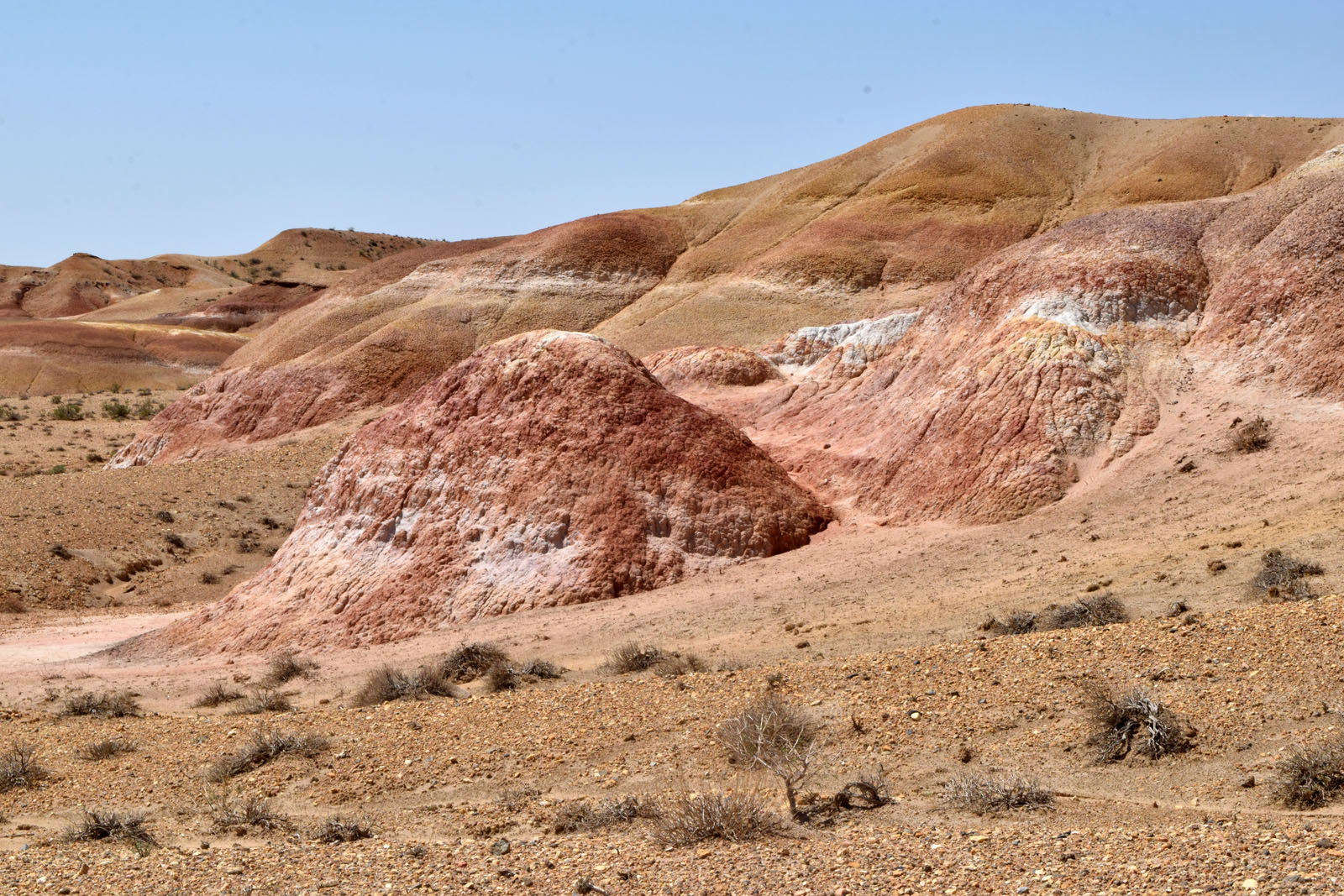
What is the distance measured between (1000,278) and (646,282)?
94.8ft

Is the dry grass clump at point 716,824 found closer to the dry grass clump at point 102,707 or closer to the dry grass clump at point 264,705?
the dry grass clump at point 264,705

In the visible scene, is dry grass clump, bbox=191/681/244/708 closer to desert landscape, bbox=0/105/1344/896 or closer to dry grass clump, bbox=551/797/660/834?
desert landscape, bbox=0/105/1344/896

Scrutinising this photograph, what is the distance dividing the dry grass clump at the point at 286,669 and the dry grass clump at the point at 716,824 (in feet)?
30.7

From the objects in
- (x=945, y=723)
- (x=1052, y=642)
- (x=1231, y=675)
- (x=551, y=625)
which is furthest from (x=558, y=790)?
(x=551, y=625)

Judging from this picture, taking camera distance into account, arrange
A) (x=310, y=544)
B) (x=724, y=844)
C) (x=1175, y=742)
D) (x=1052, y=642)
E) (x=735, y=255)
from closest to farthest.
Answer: (x=724, y=844)
(x=1175, y=742)
(x=1052, y=642)
(x=310, y=544)
(x=735, y=255)

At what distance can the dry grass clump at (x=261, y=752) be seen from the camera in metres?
10.9

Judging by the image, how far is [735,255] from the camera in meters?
50.2

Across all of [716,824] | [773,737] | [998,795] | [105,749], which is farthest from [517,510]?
[998,795]

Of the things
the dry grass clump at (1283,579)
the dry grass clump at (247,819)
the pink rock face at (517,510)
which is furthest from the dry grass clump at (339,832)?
the pink rock face at (517,510)

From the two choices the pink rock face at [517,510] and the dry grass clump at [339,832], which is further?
the pink rock face at [517,510]

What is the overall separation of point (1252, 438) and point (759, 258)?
3291 centimetres

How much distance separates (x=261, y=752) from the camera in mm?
11031

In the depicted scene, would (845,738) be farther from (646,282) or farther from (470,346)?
(646,282)

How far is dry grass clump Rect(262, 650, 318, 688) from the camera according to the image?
624 inches
